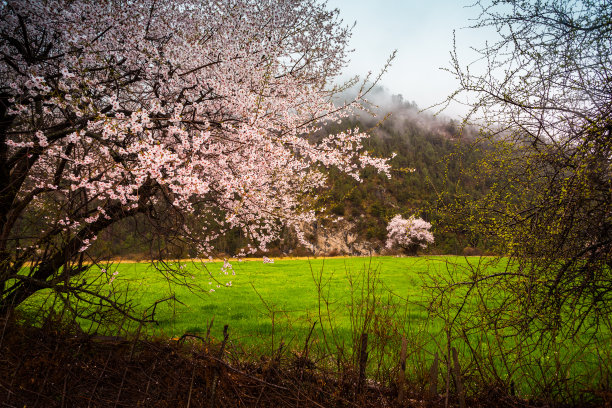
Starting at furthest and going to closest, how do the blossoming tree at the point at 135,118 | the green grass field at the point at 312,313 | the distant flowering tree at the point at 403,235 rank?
the distant flowering tree at the point at 403,235, the blossoming tree at the point at 135,118, the green grass field at the point at 312,313

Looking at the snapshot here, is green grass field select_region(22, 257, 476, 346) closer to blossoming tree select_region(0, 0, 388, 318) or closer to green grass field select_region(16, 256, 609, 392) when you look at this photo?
green grass field select_region(16, 256, 609, 392)

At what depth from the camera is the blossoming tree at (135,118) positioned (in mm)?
4207

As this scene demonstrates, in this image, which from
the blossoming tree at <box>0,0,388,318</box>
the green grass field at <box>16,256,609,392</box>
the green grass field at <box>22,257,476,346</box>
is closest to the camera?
the green grass field at <box>16,256,609,392</box>

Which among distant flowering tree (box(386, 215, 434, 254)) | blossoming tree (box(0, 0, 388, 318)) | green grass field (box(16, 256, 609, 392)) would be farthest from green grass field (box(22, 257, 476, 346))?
distant flowering tree (box(386, 215, 434, 254))

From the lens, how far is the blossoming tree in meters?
4.21

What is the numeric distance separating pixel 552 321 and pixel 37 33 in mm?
8051

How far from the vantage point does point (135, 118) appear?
3.87 meters

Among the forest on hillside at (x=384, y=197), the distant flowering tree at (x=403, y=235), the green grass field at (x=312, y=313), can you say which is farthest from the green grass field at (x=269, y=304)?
the distant flowering tree at (x=403, y=235)

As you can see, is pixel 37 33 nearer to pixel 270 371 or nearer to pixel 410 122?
pixel 270 371

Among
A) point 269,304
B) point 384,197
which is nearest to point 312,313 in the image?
point 269,304

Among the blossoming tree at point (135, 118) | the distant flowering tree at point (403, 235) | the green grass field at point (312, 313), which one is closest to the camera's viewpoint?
the green grass field at point (312, 313)

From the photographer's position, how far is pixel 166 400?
100 inches

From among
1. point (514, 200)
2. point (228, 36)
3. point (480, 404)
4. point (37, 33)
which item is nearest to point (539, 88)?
point (514, 200)

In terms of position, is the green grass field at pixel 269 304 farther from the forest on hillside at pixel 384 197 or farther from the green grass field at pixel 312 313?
the forest on hillside at pixel 384 197
